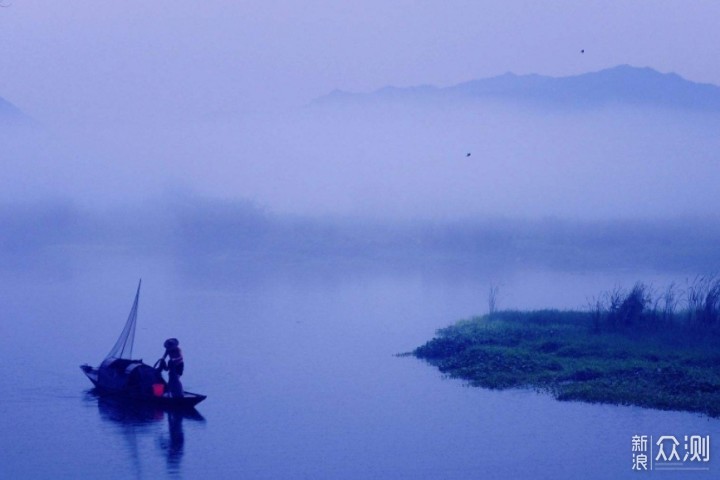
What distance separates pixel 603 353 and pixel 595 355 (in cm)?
22

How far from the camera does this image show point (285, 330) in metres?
34.9

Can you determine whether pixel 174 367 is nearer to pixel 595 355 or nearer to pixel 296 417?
pixel 296 417

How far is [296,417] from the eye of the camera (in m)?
19.1

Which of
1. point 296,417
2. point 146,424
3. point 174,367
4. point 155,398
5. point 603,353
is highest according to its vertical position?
point 174,367

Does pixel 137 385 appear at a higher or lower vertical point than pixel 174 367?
lower

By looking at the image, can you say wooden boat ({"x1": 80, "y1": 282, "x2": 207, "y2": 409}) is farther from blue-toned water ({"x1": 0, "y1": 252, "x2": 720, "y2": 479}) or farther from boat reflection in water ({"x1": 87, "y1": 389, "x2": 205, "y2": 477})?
blue-toned water ({"x1": 0, "y1": 252, "x2": 720, "y2": 479})

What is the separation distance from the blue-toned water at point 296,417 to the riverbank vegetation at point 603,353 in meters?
0.61

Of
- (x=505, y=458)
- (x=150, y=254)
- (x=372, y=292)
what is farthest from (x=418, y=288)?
(x=150, y=254)

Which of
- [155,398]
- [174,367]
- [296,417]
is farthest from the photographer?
[296,417]

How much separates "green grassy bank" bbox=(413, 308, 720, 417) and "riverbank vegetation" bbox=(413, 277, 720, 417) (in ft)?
0.08

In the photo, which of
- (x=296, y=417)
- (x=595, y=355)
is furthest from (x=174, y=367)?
(x=595, y=355)

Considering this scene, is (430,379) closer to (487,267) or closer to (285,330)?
(285,330)

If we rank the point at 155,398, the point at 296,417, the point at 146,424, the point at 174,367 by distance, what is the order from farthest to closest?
1. the point at 296,417
2. the point at 155,398
3. the point at 174,367
4. the point at 146,424

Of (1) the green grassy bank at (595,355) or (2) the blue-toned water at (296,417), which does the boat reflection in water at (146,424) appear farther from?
(1) the green grassy bank at (595,355)
